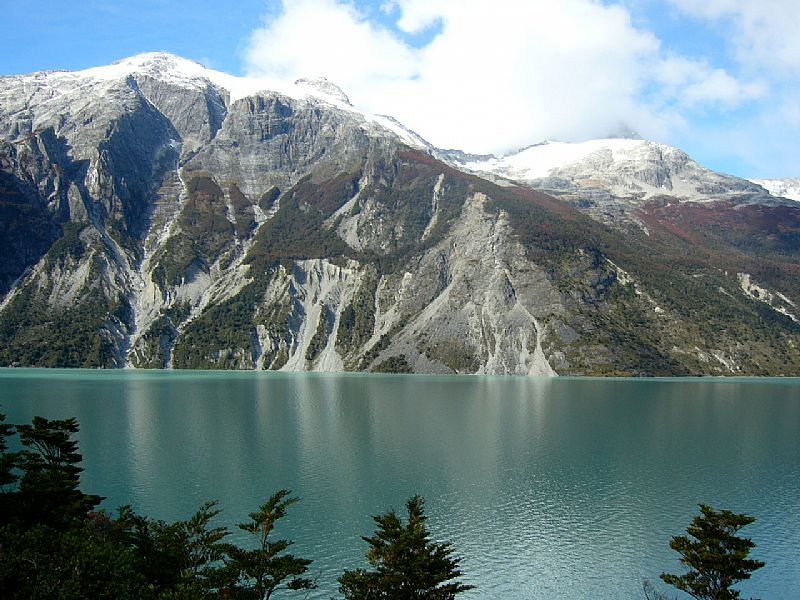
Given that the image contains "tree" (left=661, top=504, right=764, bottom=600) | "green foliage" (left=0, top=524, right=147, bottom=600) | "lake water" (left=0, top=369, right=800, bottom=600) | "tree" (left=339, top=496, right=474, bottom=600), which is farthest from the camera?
"lake water" (left=0, top=369, right=800, bottom=600)

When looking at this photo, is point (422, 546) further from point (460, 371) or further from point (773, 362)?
point (773, 362)

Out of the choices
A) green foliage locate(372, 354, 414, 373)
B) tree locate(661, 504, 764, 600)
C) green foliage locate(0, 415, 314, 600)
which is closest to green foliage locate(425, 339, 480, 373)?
green foliage locate(372, 354, 414, 373)

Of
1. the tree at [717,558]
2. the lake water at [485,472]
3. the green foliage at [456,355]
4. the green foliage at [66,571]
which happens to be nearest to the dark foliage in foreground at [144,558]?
the green foliage at [66,571]

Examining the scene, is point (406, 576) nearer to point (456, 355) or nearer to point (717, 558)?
point (717, 558)

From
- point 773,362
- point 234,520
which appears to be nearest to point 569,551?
point 234,520

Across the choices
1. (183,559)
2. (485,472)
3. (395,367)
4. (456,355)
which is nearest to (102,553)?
(183,559)

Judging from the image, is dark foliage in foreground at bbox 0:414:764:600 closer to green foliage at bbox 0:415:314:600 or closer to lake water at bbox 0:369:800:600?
green foliage at bbox 0:415:314:600

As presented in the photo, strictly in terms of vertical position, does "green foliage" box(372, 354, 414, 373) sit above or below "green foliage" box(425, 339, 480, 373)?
below
